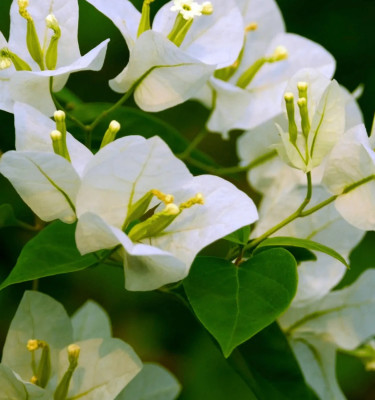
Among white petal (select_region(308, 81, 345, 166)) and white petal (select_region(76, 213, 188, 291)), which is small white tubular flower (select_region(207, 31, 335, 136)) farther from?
white petal (select_region(76, 213, 188, 291))

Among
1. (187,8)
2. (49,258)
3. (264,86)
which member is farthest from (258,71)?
(49,258)

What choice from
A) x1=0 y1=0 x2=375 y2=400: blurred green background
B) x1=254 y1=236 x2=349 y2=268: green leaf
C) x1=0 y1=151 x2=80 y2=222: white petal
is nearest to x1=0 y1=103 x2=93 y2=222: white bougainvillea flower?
x1=0 y1=151 x2=80 y2=222: white petal

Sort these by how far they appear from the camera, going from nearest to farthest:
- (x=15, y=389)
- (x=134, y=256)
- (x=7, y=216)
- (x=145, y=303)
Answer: (x=134, y=256) < (x=15, y=389) < (x=7, y=216) < (x=145, y=303)

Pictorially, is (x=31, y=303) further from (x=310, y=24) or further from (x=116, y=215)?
(x=310, y=24)

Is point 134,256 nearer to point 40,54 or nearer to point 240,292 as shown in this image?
point 240,292

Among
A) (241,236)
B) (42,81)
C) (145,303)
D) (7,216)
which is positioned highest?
(42,81)

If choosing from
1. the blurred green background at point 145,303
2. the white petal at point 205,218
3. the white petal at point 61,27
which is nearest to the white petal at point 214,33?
the white petal at point 61,27

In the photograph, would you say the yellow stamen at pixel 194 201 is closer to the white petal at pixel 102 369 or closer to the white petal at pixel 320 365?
the white petal at pixel 102 369
